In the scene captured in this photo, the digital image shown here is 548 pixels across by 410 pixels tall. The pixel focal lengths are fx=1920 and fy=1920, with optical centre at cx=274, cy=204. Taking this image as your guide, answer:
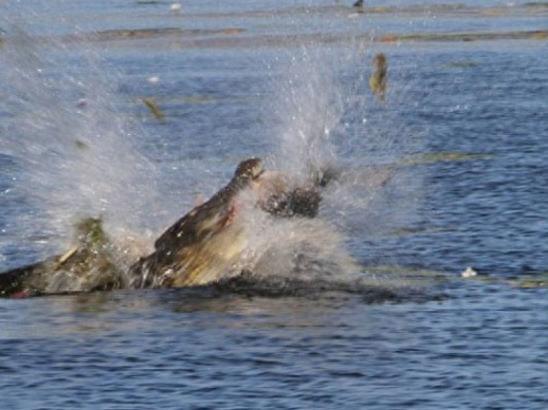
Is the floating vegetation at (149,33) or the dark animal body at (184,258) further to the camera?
the floating vegetation at (149,33)

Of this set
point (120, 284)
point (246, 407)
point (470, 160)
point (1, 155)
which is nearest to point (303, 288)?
point (120, 284)

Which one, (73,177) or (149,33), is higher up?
(149,33)

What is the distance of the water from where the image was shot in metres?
13.2

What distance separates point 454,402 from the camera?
1258cm

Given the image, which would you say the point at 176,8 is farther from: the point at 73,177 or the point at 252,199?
the point at 252,199

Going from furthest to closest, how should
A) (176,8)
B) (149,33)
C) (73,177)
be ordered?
(176,8)
(149,33)
(73,177)

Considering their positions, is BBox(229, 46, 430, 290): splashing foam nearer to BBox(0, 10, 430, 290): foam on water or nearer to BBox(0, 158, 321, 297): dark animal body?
BBox(0, 10, 430, 290): foam on water

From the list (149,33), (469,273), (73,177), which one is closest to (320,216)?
(469,273)

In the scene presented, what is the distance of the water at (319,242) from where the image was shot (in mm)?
13242

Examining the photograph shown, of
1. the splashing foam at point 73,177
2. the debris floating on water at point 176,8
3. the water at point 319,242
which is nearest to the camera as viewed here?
the water at point 319,242

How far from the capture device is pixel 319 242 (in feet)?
57.9

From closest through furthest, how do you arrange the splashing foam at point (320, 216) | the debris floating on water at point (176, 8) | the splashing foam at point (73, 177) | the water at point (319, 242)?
the water at point (319, 242) → the splashing foam at point (320, 216) → the splashing foam at point (73, 177) → the debris floating on water at point (176, 8)

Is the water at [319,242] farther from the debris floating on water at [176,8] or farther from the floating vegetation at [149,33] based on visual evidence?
the debris floating on water at [176,8]

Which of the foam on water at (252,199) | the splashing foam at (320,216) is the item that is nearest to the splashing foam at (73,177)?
the foam on water at (252,199)
